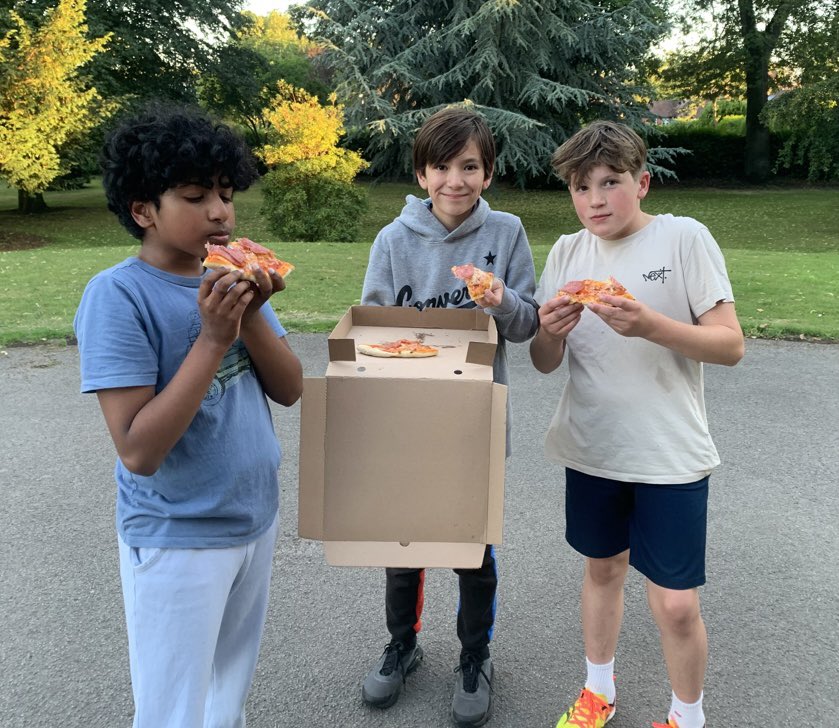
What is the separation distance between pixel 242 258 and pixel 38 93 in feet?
57.5

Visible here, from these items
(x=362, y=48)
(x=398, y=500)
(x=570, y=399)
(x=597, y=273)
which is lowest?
(x=398, y=500)

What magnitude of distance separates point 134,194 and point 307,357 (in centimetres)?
497

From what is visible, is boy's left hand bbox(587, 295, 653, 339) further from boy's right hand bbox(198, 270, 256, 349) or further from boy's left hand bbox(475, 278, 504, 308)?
boy's right hand bbox(198, 270, 256, 349)

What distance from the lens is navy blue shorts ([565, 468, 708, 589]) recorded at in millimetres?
2115

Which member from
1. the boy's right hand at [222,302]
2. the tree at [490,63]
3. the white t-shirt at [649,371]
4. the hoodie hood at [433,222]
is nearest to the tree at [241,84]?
the tree at [490,63]

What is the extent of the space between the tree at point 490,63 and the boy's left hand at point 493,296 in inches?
674

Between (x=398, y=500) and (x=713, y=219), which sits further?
(x=713, y=219)

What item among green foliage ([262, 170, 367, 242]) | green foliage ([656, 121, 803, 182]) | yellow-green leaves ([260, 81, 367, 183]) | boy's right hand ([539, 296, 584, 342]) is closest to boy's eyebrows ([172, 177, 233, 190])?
boy's right hand ([539, 296, 584, 342])

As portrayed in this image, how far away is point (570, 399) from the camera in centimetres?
231

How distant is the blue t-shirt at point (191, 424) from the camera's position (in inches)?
59.1

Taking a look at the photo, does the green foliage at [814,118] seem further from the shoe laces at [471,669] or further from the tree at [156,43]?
the shoe laces at [471,669]

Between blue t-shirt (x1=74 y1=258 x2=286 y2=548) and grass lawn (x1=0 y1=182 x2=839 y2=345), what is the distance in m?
5.88

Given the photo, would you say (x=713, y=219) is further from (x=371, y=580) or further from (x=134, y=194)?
(x=134, y=194)

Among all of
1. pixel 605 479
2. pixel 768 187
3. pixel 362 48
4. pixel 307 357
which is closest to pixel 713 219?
pixel 768 187
